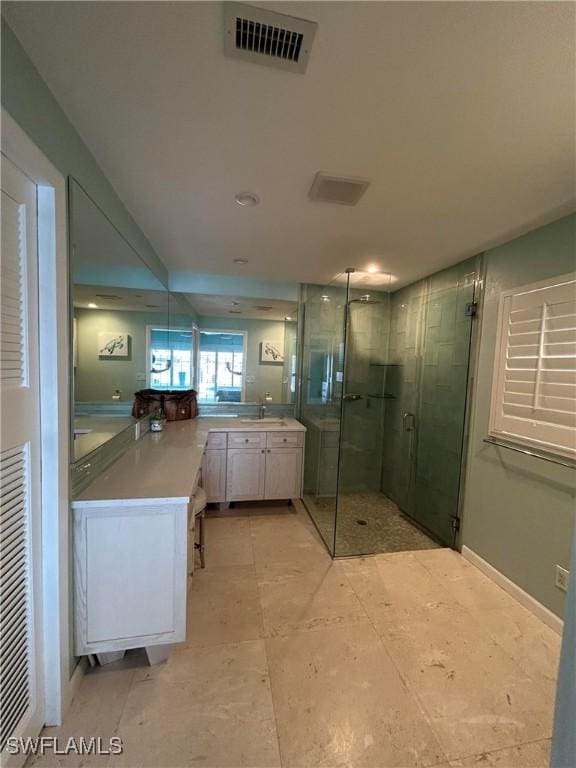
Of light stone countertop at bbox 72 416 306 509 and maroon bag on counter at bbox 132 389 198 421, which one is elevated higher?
maroon bag on counter at bbox 132 389 198 421

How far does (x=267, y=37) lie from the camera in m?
0.87

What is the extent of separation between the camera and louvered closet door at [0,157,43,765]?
99cm

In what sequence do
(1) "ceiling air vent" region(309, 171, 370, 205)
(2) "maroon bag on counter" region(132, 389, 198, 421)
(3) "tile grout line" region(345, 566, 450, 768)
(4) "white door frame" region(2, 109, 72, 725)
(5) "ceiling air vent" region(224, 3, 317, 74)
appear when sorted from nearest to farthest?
(5) "ceiling air vent" region(224, 3, 317, 74) < (4) "white door frame" region(2, 109, 72, 725) < (3) "tile grout line" region(345, 566, 450, 768) < (1) "ceiling air vent" region(309, 171, 370, 205) < (2) "maroon bag on counter" region(132, 389, 198, 421)

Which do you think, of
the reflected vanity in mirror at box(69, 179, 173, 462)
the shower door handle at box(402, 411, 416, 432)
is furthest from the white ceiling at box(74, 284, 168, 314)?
the shower door handle at box(402, 411, 416, 432)

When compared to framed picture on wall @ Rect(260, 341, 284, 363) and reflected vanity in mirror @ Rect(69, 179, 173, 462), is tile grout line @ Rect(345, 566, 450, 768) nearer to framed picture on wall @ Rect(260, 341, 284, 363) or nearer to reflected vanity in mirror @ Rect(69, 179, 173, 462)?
reflected vanity in mirror @ Rect(69, 179, 173, 462)

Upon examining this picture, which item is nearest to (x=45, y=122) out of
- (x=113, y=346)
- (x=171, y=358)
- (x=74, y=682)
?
(x=113, y=346)

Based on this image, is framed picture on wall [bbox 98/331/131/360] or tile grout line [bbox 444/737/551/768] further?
framed picture on wall [bbox 98/331/131/360]

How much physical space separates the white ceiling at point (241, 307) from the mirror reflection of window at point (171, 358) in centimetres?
32

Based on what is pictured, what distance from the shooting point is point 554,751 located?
0.74 meters

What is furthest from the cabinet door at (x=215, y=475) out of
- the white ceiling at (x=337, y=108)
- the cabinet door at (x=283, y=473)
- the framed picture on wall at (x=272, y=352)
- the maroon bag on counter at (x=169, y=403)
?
the white ceiling at (x=337, y=108)

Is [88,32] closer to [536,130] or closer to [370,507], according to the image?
[536,130]

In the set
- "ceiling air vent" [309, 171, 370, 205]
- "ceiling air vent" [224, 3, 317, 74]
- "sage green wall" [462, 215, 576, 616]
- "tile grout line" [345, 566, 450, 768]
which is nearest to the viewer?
"ceiling air vent" [224, 3, 317, 74]

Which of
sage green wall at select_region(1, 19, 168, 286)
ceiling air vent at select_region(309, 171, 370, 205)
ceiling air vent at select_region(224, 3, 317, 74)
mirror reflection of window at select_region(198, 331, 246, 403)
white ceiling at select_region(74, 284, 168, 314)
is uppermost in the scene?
ceiling air vent at select_region(224, 3, 317, 74)

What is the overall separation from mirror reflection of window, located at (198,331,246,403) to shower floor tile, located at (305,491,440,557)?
1464 mm
